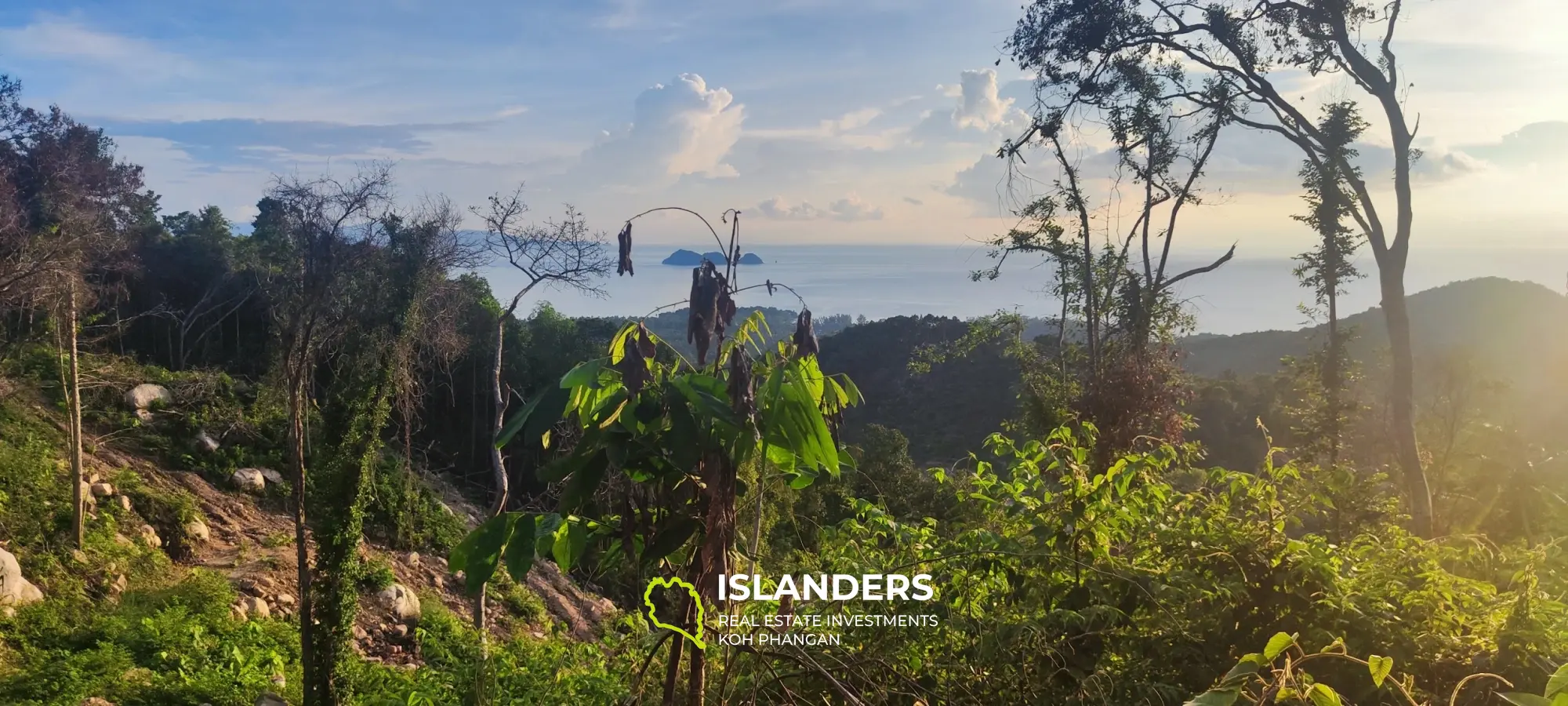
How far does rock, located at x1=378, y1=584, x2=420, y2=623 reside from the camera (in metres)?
8.33

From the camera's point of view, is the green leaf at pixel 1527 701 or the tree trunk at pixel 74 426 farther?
the tree trunk at pixel 74 426

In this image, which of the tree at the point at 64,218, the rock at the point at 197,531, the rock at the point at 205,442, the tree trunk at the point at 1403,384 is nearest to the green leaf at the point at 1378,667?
the tree trunk at the point at 1403,384

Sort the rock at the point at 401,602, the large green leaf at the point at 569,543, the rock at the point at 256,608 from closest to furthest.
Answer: the large green leaf at the point at 569,543
the rock at the point at 256,608
the rock at the point at 401,602

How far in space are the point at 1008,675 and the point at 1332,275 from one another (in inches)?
377

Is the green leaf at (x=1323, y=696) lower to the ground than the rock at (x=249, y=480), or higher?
higher

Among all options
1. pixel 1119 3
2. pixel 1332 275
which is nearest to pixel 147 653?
pixel 1119 3

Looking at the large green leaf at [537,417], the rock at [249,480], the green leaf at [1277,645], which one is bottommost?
the rock at [249,480]

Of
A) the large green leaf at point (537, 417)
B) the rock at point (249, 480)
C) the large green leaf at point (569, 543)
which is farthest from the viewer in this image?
the rock at point (249, 480)

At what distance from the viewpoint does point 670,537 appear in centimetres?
99

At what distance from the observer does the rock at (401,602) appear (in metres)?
8.33

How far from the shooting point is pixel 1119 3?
6527 millimetres

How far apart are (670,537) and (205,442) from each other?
12280mm

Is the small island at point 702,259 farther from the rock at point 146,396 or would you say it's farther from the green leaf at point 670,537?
the rock at point 146,396

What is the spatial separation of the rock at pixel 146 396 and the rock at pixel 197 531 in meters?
3.08
